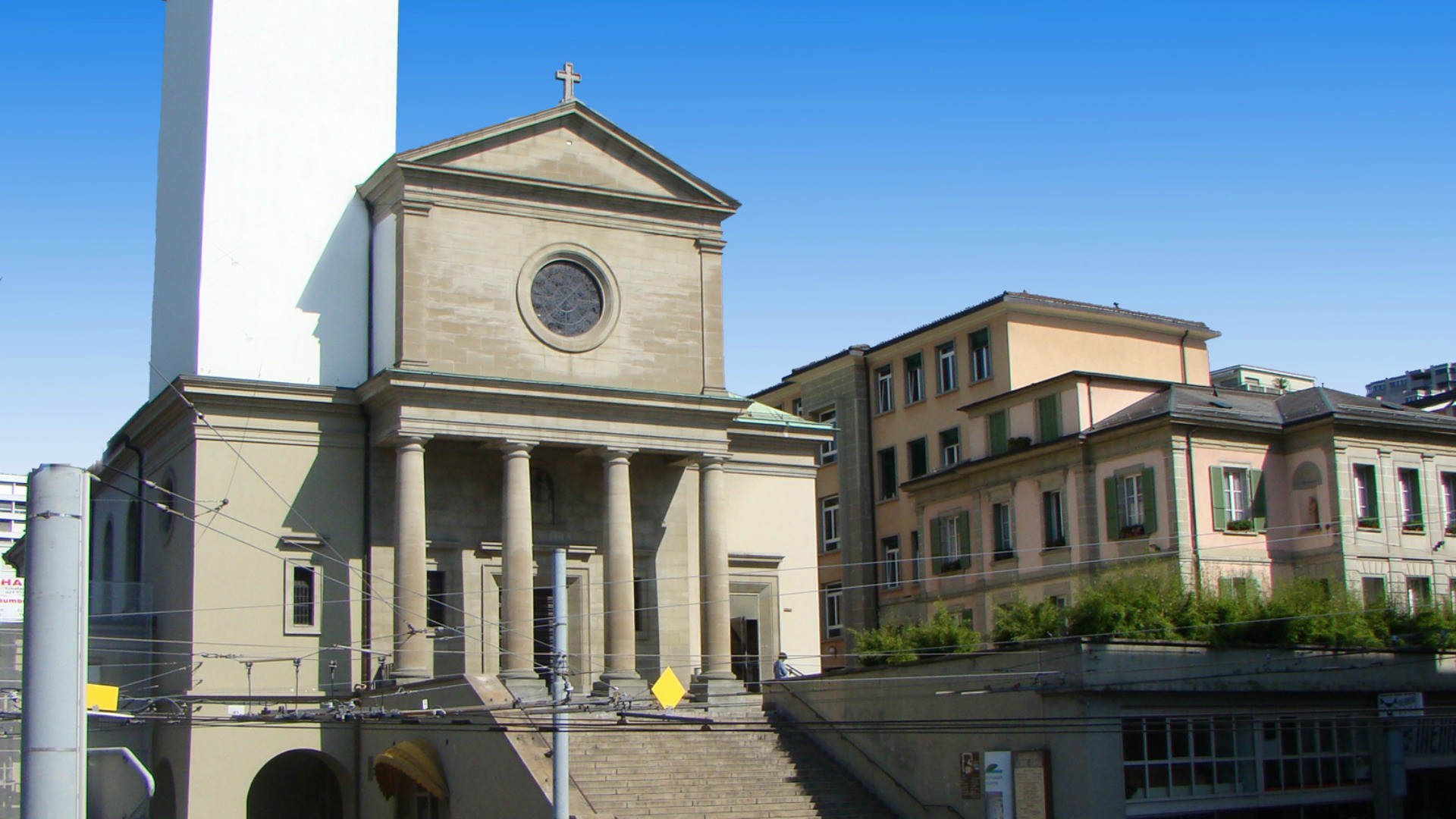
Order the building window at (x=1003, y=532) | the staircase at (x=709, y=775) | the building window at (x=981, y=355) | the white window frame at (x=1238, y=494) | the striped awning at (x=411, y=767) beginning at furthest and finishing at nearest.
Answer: the building window at (x=981, y=355) < the building window at (x=1003, y=532) < the white window frame at (x=1238, y=494) < the striped awning at (x=411, y=767) < the staircase at (x=709, y=775)

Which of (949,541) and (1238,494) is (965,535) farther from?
(1238,494)

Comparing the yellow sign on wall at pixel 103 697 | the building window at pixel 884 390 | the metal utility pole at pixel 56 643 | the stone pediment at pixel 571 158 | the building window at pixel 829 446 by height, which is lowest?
the yellow sign on wall at pixel 103 697

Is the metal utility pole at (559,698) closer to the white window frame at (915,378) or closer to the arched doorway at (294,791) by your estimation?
the arched doorway at (294,791)

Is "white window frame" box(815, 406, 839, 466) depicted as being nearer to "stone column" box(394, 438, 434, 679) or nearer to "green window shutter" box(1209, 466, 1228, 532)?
"green window shutter" box(1209, 466, 1228, 532)

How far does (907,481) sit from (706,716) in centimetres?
1999

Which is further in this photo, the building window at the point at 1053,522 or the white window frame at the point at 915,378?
the white window frame at the point at 915,378

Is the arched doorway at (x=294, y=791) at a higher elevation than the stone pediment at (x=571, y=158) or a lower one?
lower

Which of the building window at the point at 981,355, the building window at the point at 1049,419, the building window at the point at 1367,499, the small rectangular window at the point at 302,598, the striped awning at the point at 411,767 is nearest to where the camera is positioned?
the striped awning at the point at 411,767

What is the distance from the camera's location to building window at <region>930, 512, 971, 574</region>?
53062mm

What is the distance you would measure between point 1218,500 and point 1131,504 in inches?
96.9

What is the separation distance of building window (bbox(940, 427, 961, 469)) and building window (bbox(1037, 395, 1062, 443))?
6082mm

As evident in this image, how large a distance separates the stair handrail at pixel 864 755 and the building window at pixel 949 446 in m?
17.2

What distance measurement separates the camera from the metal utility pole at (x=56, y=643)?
8758mm

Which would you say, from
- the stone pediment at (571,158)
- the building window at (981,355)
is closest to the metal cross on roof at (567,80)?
the stone pediment at (571,158)
